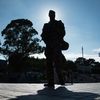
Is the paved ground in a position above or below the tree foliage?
below

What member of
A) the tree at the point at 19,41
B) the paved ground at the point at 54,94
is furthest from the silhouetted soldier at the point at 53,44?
the tree at the point at 19,41

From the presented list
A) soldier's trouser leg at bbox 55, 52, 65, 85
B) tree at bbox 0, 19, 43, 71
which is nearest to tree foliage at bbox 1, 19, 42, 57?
tree at bbox 0, 19, 43, 71

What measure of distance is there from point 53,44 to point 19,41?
54.7 meters

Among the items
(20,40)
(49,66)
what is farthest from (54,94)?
(20,40)

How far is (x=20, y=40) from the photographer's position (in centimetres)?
5991

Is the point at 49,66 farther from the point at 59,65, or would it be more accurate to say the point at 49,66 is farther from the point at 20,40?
the point at 20,40

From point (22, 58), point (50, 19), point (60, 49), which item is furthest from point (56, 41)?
point (22, 58)

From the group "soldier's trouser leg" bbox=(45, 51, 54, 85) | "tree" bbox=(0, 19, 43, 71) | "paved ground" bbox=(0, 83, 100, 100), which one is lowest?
"paved ground" bbox=(0, 83, 100, 100)

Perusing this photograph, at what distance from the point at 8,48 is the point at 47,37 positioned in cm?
A: 5590

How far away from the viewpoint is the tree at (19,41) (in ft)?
197

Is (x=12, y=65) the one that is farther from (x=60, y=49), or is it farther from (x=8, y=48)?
(x=60, y=49)

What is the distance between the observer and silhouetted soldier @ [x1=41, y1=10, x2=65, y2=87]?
218 inches

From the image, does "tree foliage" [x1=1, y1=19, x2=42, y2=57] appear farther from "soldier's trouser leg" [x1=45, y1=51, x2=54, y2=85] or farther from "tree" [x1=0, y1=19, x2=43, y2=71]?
"soldier's trouser leg" [x1=45, y1=51, x2=54, y2=85]

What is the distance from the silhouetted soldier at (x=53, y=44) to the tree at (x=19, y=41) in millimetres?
54206
